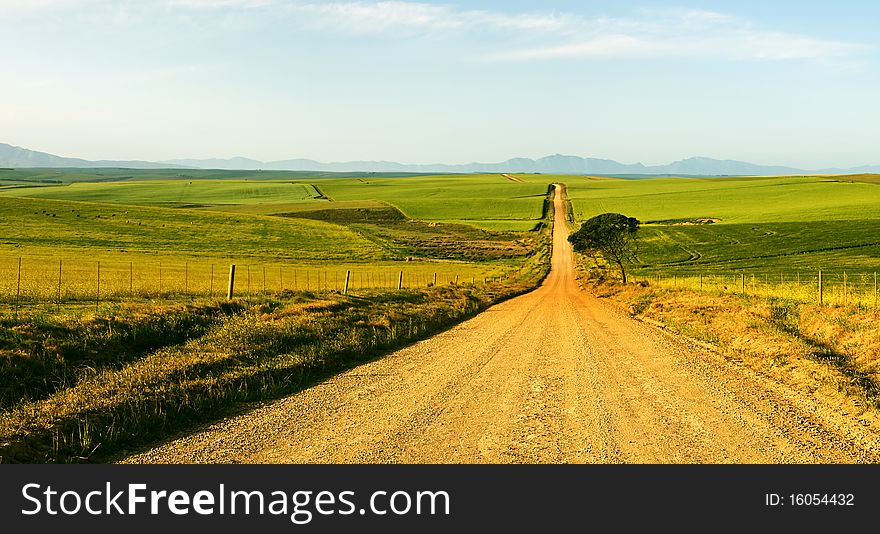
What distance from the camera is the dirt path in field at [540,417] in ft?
28.9

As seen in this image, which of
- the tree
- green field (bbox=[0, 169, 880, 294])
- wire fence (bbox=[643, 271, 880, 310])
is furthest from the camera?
green field (bbox=[0, 169, 880, 294])

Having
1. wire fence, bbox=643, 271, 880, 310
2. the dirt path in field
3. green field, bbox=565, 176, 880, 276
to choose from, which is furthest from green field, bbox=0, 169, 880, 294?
the dirt path in field

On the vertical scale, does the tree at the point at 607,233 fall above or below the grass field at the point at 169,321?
above

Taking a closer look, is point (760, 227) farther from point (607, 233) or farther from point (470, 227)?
point (470, 227)

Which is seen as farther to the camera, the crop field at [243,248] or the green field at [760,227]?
the green field at [760,227]

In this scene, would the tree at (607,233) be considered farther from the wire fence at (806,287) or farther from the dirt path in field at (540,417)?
the dirt path in field at (540,417)

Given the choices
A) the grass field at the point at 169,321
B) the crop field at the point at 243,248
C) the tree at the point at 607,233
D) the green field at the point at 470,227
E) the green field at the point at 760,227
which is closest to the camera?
the grass field at the point at 169,321

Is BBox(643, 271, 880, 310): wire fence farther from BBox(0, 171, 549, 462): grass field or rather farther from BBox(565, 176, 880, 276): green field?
BBox(0, 171, 549, 462): grass field

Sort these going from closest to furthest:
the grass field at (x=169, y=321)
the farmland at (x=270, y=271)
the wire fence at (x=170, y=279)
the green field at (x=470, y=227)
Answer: the grass field at (x=169, y=321) < the farmland at (x=270, y=271) < the wire fence at (x=170, y=279) < the green field at (x=470, y=227)

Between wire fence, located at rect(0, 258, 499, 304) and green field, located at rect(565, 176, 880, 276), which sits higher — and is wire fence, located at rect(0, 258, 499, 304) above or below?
below

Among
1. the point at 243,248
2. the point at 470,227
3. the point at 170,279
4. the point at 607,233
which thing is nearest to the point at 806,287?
the point at 607,233

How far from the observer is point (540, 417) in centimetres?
1071

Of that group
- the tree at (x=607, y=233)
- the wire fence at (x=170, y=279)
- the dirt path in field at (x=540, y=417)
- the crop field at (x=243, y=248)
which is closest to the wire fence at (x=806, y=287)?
the tree at (x=607, y=233)

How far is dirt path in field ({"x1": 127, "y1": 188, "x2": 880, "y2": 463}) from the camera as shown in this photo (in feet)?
28.9
